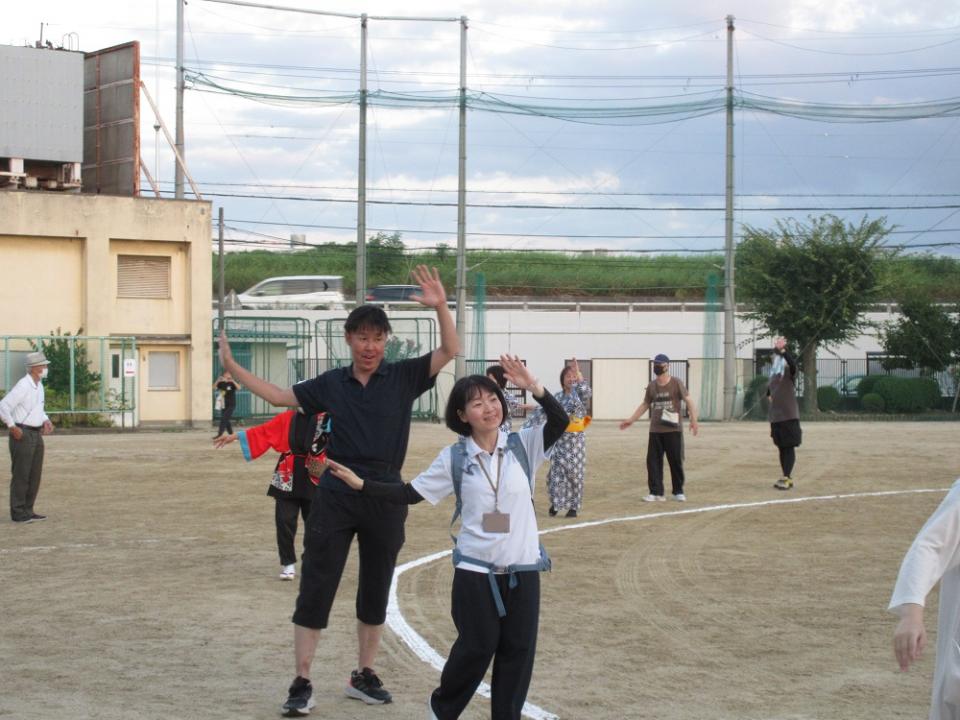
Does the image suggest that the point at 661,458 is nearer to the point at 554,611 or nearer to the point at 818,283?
the point at 554,611

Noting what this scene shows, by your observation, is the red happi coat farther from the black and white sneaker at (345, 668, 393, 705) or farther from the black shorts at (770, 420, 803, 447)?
the black shorts at (770, 420, 803, 447)

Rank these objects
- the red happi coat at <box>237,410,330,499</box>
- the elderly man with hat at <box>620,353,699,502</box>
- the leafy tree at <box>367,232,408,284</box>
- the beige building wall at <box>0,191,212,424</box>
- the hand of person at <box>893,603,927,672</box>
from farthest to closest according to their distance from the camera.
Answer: the leafy tree at <box>367,232,408,284</box> < the beige building wall at <box>0,191,212,424</box> < the elderly man with hat at <box>620,353,699,502</box> < the red happi coat at <box>237,410,330,499</box> < the hand of person at <box>893,603,927,672</box>

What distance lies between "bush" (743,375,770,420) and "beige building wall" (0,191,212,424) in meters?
19.7

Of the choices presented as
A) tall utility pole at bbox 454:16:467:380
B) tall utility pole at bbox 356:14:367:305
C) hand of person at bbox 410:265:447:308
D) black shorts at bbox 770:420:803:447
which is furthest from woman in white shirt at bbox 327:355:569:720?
tall utility pole at bbox 356:14:367:305

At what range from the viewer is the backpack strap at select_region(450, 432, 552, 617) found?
5371 mm

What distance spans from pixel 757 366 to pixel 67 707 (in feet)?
155

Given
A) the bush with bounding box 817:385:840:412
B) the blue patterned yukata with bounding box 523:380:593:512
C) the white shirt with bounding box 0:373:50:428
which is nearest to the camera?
the white shirt with bounding box 0:373:50:428

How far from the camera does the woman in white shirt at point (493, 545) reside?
5375mm

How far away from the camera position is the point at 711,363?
4666cm

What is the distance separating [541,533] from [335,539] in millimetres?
7427

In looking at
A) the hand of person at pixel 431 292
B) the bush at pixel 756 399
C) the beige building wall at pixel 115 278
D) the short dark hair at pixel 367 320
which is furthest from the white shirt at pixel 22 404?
the bush at pixel 756 399

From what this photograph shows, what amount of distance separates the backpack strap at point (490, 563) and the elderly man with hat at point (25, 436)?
1044 centimetres

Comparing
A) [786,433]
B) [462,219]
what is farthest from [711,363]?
[786,433]

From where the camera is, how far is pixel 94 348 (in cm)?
3697
